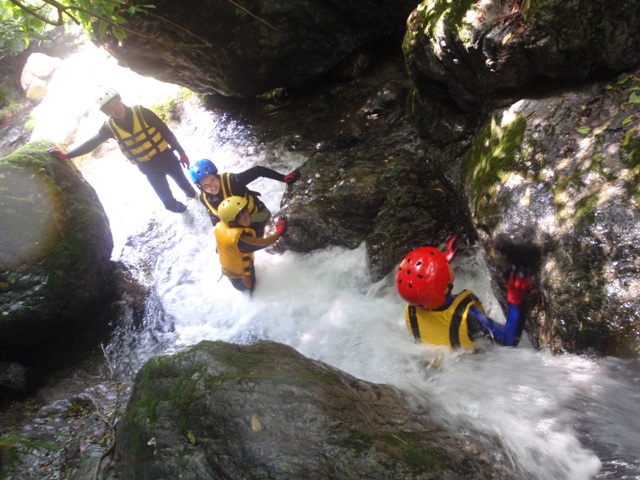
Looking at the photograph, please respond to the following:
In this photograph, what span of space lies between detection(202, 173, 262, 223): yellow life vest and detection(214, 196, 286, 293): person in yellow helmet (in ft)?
1.14

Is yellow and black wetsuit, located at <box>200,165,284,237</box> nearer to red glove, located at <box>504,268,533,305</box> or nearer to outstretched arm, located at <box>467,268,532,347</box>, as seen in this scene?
outstretched arm, located at <box>467,268,532,347</box>

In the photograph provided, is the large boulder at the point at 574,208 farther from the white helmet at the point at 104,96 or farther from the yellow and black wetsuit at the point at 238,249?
the white helmet at the point at 104,96

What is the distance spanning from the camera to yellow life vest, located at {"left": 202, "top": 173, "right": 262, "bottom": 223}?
635 cm

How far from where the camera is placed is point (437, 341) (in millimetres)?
4129

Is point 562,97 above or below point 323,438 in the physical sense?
above

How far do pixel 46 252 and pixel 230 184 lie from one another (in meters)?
2.73

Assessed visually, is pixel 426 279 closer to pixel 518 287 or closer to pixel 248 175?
pixel 518 287

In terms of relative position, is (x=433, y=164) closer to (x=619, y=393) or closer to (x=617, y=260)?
(x=617, y=260)

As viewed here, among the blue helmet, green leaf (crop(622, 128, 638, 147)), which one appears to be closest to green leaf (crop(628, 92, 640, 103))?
green leaf (crop(622, 128, 638, 147))

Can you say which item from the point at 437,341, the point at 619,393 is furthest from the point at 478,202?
the point at 619,393

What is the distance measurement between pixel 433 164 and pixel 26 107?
1677 cm

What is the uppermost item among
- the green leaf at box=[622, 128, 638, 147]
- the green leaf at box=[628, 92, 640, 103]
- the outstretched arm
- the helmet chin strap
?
A: the green leaf at box=[628, 92, 640, 103]

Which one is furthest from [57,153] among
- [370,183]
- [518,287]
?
[518,287]

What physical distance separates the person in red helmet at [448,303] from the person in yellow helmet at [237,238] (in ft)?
8.72
